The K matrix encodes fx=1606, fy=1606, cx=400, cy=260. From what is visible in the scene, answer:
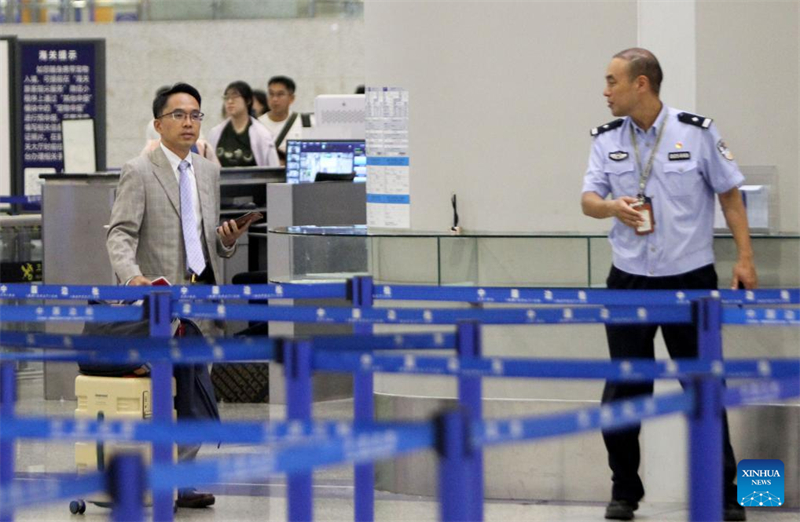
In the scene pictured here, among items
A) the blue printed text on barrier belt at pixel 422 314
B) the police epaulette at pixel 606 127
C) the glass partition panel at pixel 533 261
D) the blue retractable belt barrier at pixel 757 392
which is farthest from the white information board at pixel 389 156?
the blue retractable belt barrier at pixel 757 392

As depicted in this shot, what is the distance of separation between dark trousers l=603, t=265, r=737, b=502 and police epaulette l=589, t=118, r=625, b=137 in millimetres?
476

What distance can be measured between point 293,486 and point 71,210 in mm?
5719

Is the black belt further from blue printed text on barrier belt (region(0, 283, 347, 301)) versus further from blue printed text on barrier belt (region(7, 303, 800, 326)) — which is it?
blue printed text on barrier belt (region(7, 303, 800, 326))

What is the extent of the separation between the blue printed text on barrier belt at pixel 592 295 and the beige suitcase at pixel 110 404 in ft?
4.04

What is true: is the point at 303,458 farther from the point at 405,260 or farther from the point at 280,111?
the point at 280,111

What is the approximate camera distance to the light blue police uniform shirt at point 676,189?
18.0ft

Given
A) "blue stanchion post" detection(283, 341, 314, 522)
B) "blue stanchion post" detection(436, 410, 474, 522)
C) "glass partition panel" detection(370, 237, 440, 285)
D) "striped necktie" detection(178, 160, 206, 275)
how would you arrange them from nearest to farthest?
"blue stanchion post" detection(436, 410, 474, 522)
"blue stanchion post" detection(283, 341, 314, 522)
"striped necktie" detection(178, 160, 206, 275)
"glass partition panel" detection(370, 237, 440, 285)

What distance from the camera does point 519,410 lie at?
19.7 feet

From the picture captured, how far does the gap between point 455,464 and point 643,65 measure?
2.90 meters

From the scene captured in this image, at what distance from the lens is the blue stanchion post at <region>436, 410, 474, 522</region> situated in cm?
285

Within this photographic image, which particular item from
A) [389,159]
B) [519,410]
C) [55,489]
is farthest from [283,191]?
[55,489]

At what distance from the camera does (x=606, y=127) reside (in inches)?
222

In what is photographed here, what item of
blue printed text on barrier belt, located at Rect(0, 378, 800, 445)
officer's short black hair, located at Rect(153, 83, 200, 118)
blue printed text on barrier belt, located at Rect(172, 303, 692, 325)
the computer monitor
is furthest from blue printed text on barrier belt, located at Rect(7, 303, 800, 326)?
the computer monitor

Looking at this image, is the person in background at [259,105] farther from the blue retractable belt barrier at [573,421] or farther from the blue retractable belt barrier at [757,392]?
the blue retractable belt barrier at [573,421]
